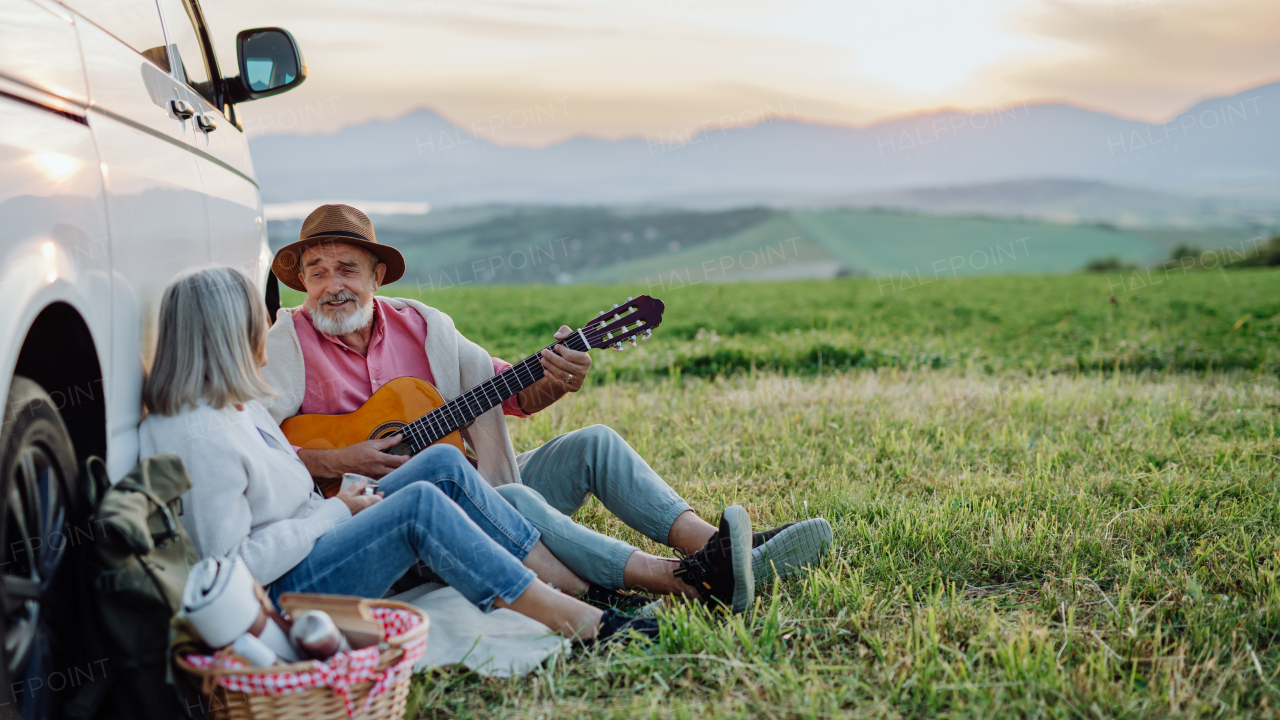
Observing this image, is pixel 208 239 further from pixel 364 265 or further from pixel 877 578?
pixel 877 578

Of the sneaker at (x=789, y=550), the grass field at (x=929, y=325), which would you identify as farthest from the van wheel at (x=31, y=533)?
the grass field at (x=929, y=325)

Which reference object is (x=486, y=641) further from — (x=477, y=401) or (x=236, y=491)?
(x=477, y=401)

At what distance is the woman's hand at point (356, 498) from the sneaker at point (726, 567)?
3.35 feet

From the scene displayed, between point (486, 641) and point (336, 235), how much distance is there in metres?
1.64

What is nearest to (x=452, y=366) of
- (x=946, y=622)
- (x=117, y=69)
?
(x=117, y=69)

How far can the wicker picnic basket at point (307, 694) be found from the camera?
2016 mm

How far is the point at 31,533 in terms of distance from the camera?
78.1 inches

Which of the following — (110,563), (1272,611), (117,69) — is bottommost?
(1272,611)

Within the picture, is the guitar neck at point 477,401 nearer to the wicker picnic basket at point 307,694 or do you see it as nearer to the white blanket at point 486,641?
the white blanket at point 486,641

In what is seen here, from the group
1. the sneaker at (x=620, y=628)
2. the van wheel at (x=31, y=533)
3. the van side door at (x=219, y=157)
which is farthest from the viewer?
the van side door at (x=219, y=157)

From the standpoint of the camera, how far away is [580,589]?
312 cm

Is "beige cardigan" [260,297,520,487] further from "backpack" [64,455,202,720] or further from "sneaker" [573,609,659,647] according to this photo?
"backpack" [64,455,202,720]

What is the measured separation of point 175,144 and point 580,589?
79.2 inches

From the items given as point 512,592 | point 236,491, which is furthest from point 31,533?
point 512,592
